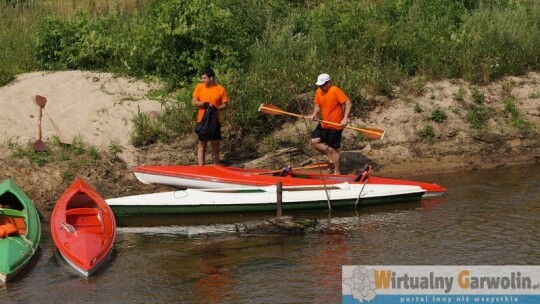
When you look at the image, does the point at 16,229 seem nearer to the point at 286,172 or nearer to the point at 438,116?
the point at 286,172

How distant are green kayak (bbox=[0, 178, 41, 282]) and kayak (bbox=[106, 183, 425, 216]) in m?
1.30

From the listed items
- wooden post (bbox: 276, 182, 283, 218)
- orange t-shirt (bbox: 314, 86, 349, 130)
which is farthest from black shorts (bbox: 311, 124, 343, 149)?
wooden post (bbox: 276, 182, 283, 218)

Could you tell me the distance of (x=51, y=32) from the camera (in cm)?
1795

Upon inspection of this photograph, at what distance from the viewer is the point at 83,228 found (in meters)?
12.7

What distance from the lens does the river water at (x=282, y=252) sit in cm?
1095

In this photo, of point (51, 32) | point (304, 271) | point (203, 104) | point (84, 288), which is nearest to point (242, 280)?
point (304, 271)

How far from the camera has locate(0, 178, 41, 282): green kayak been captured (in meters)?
11.4

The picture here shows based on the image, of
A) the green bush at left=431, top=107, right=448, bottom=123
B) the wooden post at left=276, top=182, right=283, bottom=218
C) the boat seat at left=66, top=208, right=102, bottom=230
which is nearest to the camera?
the boat seat at left=66, top=208, right=102, bottom=230

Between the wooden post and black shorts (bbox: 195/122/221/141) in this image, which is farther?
black shorts (bbox: 195/122/221/141)

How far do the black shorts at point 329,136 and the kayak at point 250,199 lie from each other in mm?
937

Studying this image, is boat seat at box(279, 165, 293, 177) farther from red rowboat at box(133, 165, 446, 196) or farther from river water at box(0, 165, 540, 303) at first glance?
river water at box(0, 165, 540, 303)

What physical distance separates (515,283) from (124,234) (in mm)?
5511

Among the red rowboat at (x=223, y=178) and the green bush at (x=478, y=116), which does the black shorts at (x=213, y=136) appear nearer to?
the red rowboat at (x=223, y=178)

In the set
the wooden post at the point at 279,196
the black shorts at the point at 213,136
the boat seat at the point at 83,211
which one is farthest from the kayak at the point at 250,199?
the black shorts at the point at 213,136
